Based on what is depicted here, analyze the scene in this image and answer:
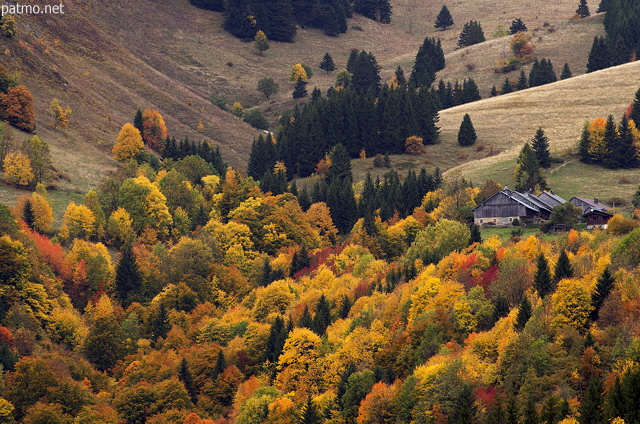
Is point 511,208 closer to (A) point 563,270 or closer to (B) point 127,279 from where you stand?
(A) point 563,270

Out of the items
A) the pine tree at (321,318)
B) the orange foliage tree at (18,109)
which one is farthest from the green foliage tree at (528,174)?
the orange foliage tree at (18,109)

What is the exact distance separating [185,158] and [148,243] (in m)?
36.7

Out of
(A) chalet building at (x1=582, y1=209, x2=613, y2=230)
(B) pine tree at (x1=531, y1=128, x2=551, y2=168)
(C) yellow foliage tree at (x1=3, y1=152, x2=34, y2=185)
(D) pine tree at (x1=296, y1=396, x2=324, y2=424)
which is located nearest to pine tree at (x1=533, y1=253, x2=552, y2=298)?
(A) chalet building at (x1=582, y1=209, x2=613, y2=230)

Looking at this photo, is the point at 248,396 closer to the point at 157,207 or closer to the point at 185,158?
the point at 157,207

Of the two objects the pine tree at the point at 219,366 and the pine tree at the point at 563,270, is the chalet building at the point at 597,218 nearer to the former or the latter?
the pine tree at the point at 563,270

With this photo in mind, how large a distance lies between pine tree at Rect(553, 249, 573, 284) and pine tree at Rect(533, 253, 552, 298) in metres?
0.98

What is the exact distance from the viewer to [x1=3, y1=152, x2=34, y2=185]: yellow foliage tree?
165625mm

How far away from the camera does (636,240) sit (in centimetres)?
11169

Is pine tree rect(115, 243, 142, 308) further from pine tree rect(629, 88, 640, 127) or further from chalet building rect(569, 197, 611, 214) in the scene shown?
pine tree rect(629, 88, 640, 127)

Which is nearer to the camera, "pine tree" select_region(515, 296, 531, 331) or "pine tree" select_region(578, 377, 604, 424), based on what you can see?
"pine tree" select_region(578, 377, 604, 424)

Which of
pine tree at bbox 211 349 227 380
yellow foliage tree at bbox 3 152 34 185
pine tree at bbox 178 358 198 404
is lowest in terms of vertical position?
pine tree at bbox 178 358 198 404

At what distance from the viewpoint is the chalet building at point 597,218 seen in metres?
135

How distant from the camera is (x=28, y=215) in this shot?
152625 mm

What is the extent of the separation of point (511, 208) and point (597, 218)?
43.8 ft
